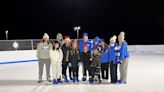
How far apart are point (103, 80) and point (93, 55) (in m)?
0.81

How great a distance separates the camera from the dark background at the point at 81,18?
34.8 metres

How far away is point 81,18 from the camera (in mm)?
37812

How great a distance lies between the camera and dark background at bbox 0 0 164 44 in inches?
1369

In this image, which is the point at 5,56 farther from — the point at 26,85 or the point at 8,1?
the point at 8,1

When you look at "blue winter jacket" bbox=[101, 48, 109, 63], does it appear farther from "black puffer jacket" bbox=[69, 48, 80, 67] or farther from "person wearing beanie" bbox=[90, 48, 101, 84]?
"black puffer jacket" bbox=[69, 48, 80, 67]

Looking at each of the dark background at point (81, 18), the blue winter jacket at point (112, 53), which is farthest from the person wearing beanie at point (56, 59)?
the dark background at point (81, 18)

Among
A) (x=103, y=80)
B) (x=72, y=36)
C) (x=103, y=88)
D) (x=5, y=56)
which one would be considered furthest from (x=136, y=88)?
(x=72, y=36)

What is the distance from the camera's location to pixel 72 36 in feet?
123

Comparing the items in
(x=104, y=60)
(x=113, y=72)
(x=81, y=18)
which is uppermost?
(x=81, y=18)

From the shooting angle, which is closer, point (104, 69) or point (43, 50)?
point (43, 50)

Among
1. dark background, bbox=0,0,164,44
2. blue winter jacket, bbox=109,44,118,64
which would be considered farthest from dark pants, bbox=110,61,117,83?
dark background, bbox=0,0,164,44

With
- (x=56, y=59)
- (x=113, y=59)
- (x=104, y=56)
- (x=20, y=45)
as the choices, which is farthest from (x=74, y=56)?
(x=20, y=45)

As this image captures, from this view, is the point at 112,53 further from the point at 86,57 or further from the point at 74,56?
the point at 74,56

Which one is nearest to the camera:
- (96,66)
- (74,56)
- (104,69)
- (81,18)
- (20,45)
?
(74,56)
